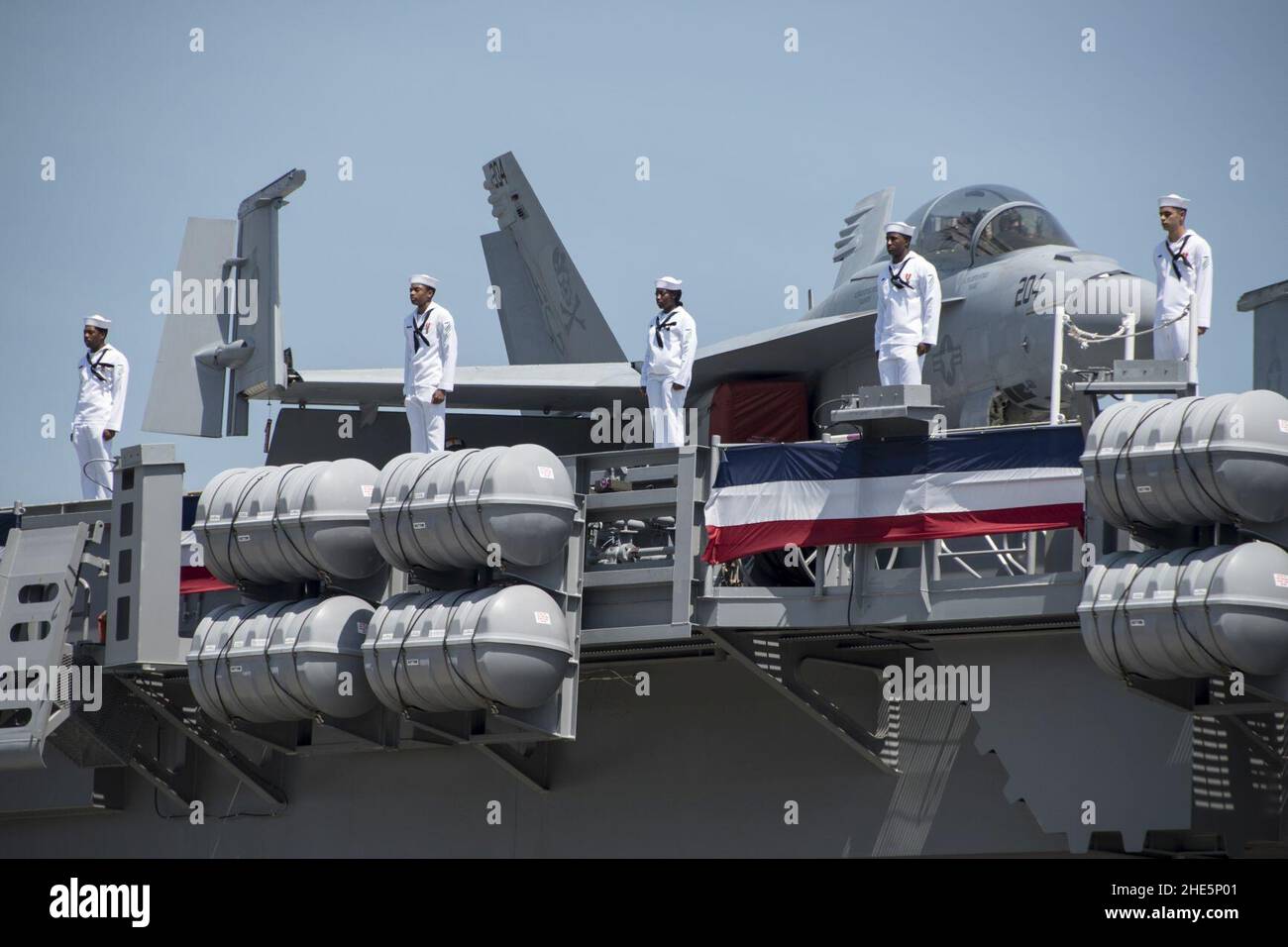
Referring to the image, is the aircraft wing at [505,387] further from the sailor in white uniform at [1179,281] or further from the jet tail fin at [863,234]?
the sailor in white uniform at [1179,281]

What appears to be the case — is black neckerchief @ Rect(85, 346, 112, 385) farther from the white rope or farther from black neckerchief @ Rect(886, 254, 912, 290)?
the white rope

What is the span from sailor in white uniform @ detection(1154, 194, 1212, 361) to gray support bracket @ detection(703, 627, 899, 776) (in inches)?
158

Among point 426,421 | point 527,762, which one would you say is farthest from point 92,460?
point 527,762

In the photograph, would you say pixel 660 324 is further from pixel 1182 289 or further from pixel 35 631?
pixel 35 631

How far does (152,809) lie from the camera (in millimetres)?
22562

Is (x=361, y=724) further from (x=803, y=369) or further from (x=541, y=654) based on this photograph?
(x=803, y=369)

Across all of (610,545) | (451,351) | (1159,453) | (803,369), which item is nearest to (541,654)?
(610,545)

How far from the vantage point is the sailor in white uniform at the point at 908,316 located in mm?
18219

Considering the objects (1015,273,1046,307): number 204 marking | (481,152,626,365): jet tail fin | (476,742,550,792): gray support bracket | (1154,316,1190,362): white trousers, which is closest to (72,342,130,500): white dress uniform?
(476,742,550,792): gray support bracket

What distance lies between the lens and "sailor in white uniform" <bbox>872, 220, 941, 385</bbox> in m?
18.2

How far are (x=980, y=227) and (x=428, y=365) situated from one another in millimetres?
6894

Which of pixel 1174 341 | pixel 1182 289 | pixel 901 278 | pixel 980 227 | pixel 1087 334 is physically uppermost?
pixel 980 227

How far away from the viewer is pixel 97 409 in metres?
22.9

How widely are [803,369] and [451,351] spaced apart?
6.57m
